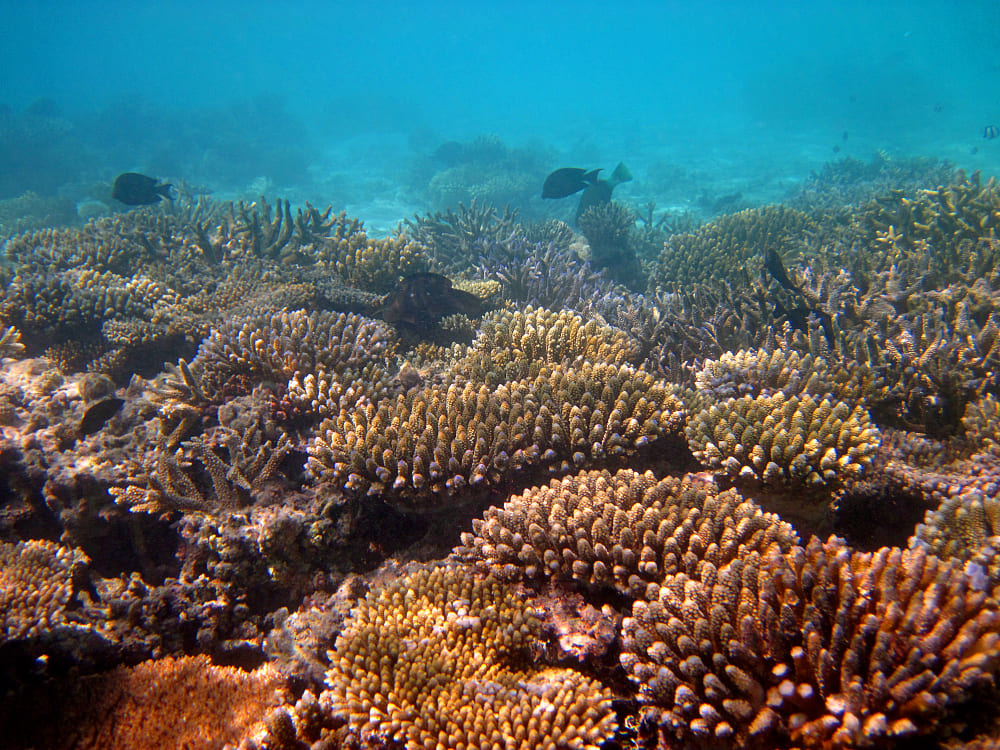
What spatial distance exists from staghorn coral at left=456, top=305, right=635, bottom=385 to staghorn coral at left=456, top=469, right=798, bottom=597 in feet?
4.93

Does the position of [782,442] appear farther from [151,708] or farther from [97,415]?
[97,415]

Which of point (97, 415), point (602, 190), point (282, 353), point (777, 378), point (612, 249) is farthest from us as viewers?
point (602, 190)

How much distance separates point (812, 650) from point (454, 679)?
1.54m

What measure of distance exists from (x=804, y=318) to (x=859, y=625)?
4.30 meters

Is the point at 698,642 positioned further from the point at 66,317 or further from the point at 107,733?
the point at 66,317

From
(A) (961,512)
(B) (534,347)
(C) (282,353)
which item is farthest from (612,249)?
(A) (961,512)

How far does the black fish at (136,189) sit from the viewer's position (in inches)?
315

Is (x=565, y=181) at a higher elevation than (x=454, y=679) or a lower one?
higher

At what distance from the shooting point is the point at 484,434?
3281mm

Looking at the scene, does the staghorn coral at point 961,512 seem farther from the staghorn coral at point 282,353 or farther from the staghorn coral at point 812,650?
the staghorn coral at point 282,353

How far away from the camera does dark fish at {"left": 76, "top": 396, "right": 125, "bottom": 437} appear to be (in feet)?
15.4

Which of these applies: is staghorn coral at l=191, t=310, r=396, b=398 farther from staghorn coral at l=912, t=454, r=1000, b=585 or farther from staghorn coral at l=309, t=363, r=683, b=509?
staghorn coral at l=912, t=454, r=1000, b=585

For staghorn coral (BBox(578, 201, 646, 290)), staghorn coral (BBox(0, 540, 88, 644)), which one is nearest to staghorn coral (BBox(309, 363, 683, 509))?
staghorn coral (BBox(0, 540, 88, 644))

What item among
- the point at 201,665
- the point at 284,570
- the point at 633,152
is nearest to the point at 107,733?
the point at 201,665
